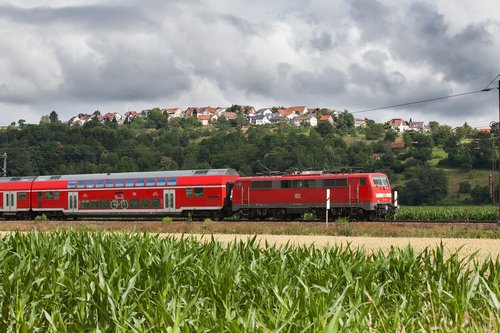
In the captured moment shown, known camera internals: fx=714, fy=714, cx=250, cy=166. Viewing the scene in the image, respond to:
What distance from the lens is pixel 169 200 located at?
52812mm

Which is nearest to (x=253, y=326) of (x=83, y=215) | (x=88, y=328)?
(x=88, y=328)

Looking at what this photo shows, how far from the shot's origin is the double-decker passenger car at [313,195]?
47.1m

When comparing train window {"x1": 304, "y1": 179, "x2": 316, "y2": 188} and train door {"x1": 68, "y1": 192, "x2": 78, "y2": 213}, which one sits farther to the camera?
train door {"x1": 68, "y1": 192, "x2": 78, "y2": 213}

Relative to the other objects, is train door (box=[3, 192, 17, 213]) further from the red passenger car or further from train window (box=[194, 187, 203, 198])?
train window (box=[194, 187, 203, 198])

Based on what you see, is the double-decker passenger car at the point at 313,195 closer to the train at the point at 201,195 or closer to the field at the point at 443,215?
the train at the point at 201,195

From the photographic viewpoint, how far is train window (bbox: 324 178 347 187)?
47.5 meters

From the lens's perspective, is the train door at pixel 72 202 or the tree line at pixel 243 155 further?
the tree line at pixel 243 155

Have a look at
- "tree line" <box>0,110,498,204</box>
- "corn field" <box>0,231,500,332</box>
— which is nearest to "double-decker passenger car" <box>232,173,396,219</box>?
"corn field" <box>0,231,500,332</box>

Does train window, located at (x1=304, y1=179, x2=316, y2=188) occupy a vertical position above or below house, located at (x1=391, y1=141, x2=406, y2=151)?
below

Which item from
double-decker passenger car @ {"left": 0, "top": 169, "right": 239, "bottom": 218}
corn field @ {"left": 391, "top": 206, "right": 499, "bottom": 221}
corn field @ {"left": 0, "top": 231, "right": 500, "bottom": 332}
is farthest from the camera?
corn field @ {"left": 391, "top": 206, "right": 499, "bottom": 221}

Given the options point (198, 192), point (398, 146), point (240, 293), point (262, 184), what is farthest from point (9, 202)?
point (398, 146)

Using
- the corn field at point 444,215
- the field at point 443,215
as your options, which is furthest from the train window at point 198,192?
the corn field at point 444,215

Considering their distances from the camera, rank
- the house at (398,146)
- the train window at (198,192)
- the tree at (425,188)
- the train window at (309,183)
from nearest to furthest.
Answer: the train window at (309,183), the train window at (198,192), the tree at (425,188), the house at (398,146)

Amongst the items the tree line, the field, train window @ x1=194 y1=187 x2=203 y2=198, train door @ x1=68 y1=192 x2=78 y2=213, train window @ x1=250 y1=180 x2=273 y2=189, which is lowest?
the field
